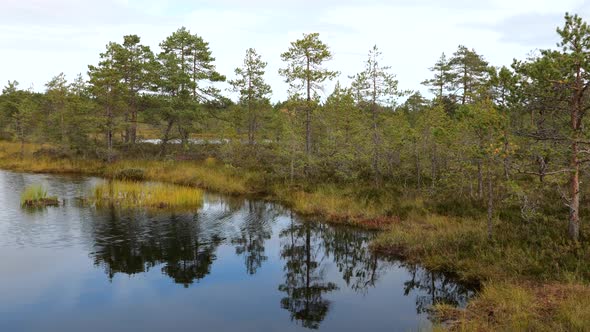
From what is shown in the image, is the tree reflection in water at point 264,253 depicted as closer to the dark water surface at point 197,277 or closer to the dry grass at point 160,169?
the dark water surface at point 197,277

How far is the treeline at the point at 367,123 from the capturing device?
12609 mm

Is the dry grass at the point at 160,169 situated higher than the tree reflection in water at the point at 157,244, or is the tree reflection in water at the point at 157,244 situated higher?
the dry grass at the point at 160,169

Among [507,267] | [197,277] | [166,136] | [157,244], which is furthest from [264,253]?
[166,136]

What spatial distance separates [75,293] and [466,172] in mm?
19328

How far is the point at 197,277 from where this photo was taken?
14414mm

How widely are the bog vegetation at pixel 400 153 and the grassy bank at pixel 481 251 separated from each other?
56 millimetres

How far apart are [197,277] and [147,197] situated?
476 inches

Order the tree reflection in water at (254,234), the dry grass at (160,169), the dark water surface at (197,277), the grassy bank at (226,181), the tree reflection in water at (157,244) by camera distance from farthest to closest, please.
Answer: the dry grass at (160,169), the grassy bank at (226,181), the tree reflection in water at (254,234), the tree reflection in water at (157,244), the dark water surface at (197,277)

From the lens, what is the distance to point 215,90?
42.5 m

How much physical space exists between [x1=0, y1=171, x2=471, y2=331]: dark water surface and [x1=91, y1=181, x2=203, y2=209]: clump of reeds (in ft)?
6.65

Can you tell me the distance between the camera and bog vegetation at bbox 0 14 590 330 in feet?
40.0

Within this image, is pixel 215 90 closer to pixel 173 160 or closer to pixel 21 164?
pixel 173 160

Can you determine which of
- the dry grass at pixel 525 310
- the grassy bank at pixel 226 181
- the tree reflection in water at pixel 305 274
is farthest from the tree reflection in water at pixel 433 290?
the grassy bank at pixel 226 181

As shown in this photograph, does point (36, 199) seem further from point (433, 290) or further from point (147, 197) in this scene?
point (433, 290)
